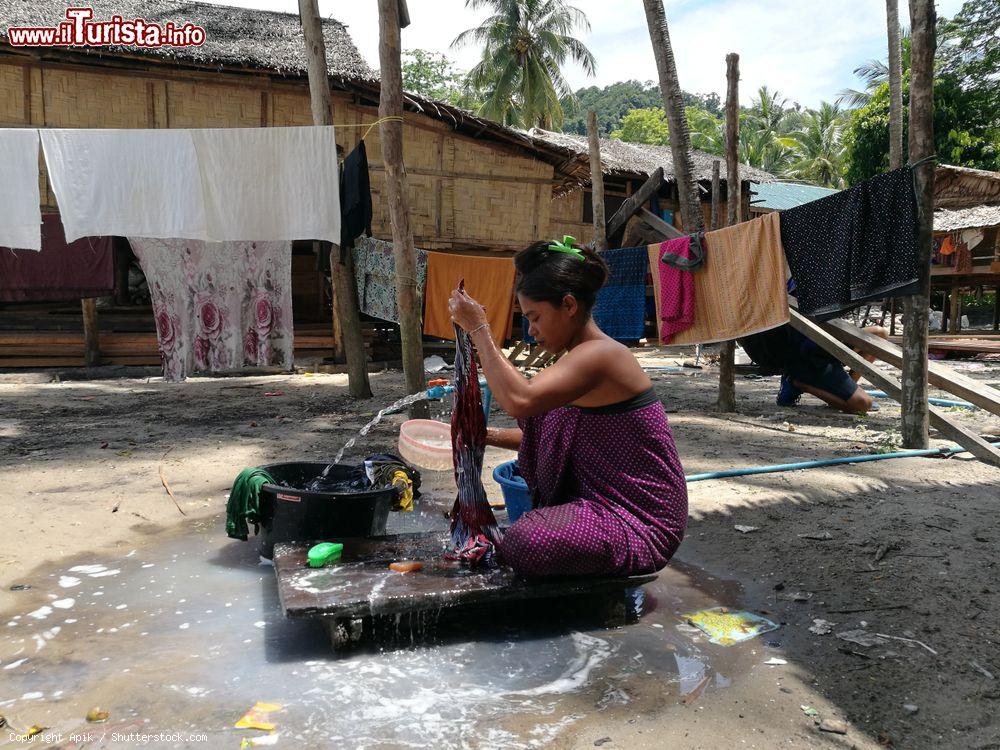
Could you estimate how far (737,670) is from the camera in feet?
7.88

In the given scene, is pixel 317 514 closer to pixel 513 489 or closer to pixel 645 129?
A: pixel 513 489

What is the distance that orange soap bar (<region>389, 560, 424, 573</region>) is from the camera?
8.94 feet

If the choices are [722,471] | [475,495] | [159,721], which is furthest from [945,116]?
[159,721]

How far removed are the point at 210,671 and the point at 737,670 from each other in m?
1.68

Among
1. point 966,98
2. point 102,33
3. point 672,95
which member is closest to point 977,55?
point 966,98

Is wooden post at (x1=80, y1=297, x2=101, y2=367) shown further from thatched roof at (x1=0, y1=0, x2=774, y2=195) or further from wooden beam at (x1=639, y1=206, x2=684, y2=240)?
wooden beam at (x1=639, y1=206, x2=684, y2=240)

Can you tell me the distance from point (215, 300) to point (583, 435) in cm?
737

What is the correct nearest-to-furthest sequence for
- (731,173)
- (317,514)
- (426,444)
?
(317,514)
(426,444)
(731,173)

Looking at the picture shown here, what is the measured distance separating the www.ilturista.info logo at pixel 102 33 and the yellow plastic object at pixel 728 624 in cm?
1022

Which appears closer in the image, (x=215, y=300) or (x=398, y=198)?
(x=398, y=198)

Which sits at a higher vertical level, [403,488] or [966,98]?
[966,98]

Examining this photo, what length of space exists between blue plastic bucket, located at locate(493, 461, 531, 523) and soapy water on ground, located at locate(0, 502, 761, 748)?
0.63 m

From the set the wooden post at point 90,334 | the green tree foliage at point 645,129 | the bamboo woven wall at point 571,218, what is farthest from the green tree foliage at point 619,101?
the wooden post at point 90,334

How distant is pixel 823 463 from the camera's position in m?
4.68
